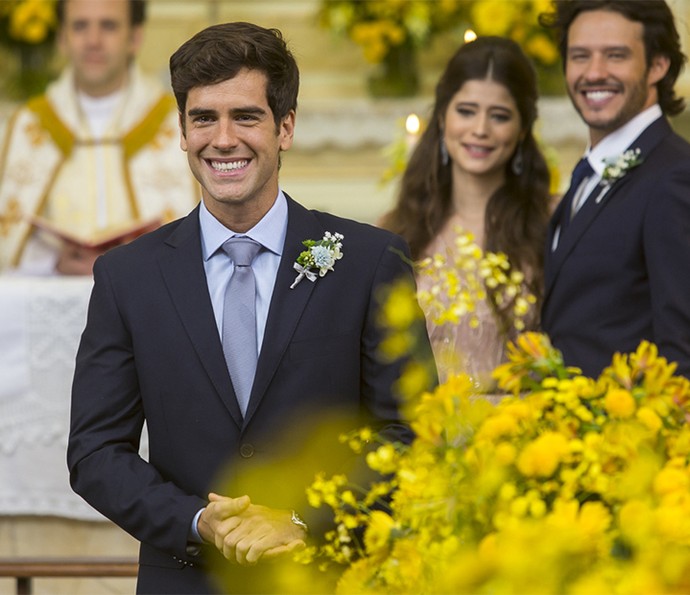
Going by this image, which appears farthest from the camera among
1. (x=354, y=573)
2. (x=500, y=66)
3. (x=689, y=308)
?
(x=500, y=66)

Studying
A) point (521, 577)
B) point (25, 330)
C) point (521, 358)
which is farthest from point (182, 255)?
point (25, 330)

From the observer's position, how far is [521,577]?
1.20m

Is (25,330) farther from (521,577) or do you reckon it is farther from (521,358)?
(521,577)

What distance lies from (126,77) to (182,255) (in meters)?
3.40

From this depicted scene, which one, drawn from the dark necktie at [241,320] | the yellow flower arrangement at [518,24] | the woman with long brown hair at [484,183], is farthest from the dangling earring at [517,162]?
the yellow flower arrangement at [518,24]

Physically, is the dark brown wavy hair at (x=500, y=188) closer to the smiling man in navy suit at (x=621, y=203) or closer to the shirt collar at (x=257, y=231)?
the smiling man in navy suit at (x=621, y=203)

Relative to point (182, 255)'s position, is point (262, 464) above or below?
below

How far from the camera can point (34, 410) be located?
4246 millimetres

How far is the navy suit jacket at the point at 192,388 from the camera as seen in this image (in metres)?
2.35

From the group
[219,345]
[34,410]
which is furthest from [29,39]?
[219,345]

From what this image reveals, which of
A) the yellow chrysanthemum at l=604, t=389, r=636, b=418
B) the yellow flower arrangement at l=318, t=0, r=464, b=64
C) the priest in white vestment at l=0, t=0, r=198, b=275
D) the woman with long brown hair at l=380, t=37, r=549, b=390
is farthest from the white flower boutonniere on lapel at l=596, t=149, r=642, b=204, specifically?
the yellow flower arrangement at l=318, t=0, r=464, b=64

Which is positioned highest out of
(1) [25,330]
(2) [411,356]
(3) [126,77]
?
(3) [126,77]

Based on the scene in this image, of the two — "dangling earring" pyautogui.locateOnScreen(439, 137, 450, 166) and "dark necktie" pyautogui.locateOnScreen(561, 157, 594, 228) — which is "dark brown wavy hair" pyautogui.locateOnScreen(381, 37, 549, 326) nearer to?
"dangling earring" pyautogui.locateOnScreen(439, 137, 450, 166)

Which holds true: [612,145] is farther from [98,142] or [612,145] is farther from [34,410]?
[98,142]
